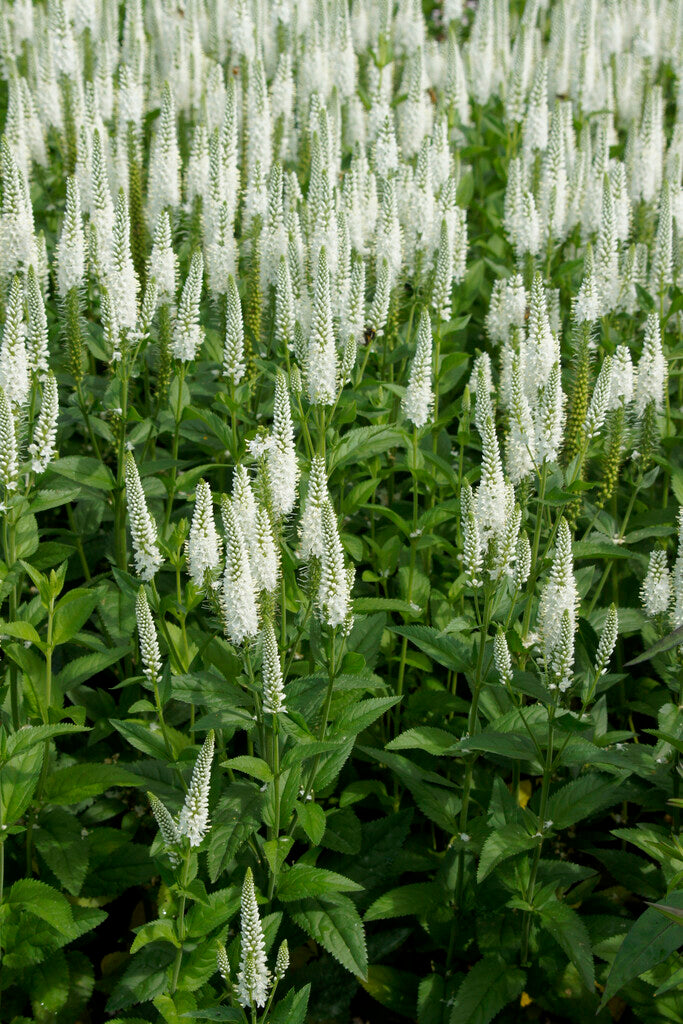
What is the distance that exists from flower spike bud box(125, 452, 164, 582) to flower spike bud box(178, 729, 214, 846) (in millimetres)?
819

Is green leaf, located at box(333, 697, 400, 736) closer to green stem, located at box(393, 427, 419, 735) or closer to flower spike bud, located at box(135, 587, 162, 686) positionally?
green stem, located at box(393, 427, 419, 735)

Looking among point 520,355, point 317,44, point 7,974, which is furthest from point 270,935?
point 317,44

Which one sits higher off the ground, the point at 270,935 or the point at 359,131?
the point at 359,131

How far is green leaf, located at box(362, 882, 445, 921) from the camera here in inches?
149

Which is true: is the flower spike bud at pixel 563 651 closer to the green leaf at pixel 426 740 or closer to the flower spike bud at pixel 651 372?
the green leaf at pixel 426 740

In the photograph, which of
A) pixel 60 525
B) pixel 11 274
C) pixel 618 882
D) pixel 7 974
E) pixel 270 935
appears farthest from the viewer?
pixel 60 525

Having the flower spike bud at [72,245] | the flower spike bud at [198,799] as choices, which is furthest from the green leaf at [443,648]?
the flower spike bud at [72,245]

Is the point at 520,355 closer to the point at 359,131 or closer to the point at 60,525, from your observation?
the point at 60,525

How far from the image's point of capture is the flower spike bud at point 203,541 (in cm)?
341

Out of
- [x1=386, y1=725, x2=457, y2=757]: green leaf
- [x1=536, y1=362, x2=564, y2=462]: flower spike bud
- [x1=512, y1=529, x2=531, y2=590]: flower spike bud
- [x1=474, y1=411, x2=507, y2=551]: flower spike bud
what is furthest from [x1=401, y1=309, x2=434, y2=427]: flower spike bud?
[x1=386, y1=725, x2=457, y2=757]: green leaf

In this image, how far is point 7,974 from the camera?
3.68 meters

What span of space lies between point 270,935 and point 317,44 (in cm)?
698

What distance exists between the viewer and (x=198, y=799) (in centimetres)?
304

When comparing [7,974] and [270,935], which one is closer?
[270,935]
